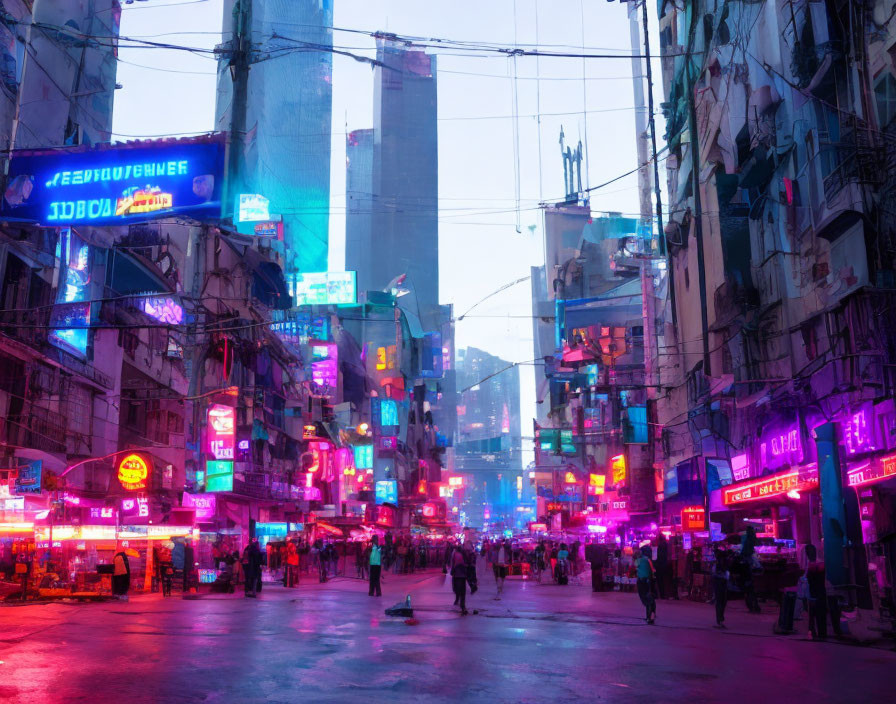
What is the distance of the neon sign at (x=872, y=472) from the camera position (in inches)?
611

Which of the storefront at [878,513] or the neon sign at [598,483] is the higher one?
the neon sign at [598,483]

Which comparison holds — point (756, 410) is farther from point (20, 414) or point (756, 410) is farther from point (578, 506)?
point (578, 506)

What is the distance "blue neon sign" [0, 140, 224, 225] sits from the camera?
20422mm

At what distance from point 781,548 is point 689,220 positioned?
1461cm

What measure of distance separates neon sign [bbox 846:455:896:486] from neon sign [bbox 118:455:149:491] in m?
18.3

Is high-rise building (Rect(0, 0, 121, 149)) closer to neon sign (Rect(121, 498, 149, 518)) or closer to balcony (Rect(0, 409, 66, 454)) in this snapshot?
balcony (Rect(0, 409, 66, 454))

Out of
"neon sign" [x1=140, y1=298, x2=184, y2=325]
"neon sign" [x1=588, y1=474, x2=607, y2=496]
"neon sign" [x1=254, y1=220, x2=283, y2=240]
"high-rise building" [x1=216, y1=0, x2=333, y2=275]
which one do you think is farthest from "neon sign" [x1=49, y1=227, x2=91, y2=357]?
"neon sign" [x1=588, y1=474, x2=607, y2=496]

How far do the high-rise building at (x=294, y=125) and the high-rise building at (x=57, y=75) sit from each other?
84.4ft

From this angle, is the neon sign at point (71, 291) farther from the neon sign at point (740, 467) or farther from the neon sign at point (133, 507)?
the neon sign at point (740, 467)

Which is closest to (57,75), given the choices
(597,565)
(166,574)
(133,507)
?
(133,507)

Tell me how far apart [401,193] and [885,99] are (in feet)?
423

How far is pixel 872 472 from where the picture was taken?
16.7 meters

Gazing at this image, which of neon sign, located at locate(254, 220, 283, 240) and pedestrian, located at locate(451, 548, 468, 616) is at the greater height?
neon sign, located at locate(254, 220, 283, 240)

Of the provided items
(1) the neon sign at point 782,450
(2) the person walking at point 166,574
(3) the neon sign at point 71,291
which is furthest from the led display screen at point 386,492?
(1) the neon sign at point 782,450
